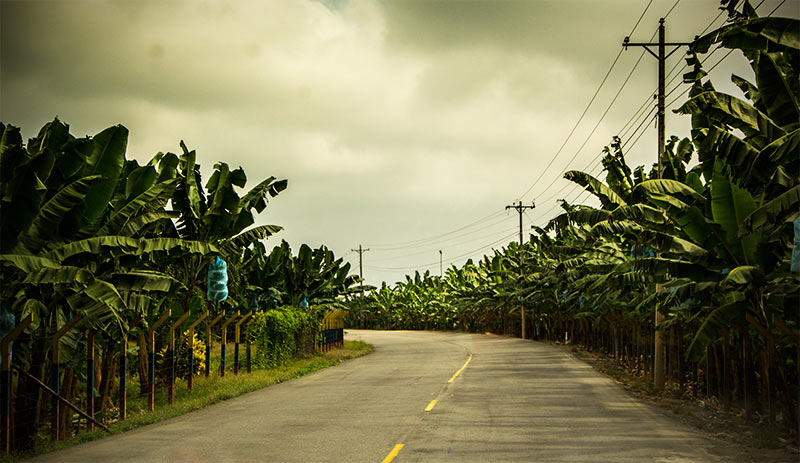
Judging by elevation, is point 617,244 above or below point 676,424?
above

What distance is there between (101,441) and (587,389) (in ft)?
39.3

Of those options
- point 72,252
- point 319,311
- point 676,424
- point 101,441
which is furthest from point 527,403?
point 319,311

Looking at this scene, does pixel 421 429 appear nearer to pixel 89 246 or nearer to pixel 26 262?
pixel 89 246

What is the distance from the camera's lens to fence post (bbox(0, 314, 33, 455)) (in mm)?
10383

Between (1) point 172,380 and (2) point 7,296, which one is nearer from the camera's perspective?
(2) point 7,296

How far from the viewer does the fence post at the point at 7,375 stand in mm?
10383

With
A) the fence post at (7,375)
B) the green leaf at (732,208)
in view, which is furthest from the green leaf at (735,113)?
the fence post at (7,375)

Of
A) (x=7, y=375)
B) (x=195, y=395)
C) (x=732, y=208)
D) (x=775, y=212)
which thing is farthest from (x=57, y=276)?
(x=732, y=208)

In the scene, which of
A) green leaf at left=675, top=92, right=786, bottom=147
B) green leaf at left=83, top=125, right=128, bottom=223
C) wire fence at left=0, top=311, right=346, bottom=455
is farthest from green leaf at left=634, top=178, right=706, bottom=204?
wire fence at left=0, top=311, right=346, bottom=455

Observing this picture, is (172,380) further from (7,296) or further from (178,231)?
(7,296)

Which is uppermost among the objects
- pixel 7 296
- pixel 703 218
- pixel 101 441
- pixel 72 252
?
pixel 703 218

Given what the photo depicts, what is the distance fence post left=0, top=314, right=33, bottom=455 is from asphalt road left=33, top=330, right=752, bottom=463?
755mm

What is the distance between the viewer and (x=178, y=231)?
18781 mm

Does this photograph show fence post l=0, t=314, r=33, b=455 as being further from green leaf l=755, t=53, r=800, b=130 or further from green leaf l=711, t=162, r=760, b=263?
green leaf l=755, t=53, r=800, b=130
